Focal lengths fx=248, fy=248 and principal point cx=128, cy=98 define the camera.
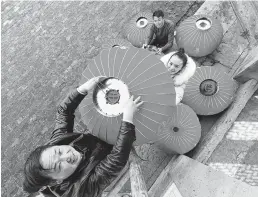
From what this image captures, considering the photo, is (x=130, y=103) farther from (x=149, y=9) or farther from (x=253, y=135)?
(x=149, y=9)

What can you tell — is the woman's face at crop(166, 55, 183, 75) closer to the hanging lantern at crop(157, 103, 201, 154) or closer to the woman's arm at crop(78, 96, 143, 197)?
the hanging lantern at crop(157, 103, 201, 154)

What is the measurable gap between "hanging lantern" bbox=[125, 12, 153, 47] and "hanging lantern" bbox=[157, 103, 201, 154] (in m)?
2.05

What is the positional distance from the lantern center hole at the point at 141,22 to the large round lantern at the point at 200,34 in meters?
0.86

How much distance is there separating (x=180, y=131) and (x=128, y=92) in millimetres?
2368

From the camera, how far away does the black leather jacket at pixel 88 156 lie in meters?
2.16

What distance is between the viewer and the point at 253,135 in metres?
4.29

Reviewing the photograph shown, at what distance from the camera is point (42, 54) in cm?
727

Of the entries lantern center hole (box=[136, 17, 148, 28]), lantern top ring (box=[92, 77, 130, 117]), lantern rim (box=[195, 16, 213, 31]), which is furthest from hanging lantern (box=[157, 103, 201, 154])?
lantern center hole (box=[136, 17, 148, 28])

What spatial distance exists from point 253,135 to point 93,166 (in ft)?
10.3

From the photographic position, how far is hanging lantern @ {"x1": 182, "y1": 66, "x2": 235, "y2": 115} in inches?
187

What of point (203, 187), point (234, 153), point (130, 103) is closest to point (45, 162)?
point (130, 103)

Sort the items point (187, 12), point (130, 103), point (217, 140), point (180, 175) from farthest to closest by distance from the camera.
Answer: point (187, 12)
point (217, 140)
point (180, 175)
point (130, 103)

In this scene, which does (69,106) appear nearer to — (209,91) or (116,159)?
(116,159)

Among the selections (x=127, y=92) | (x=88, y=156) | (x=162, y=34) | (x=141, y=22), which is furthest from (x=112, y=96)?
(x=141, y=22)
